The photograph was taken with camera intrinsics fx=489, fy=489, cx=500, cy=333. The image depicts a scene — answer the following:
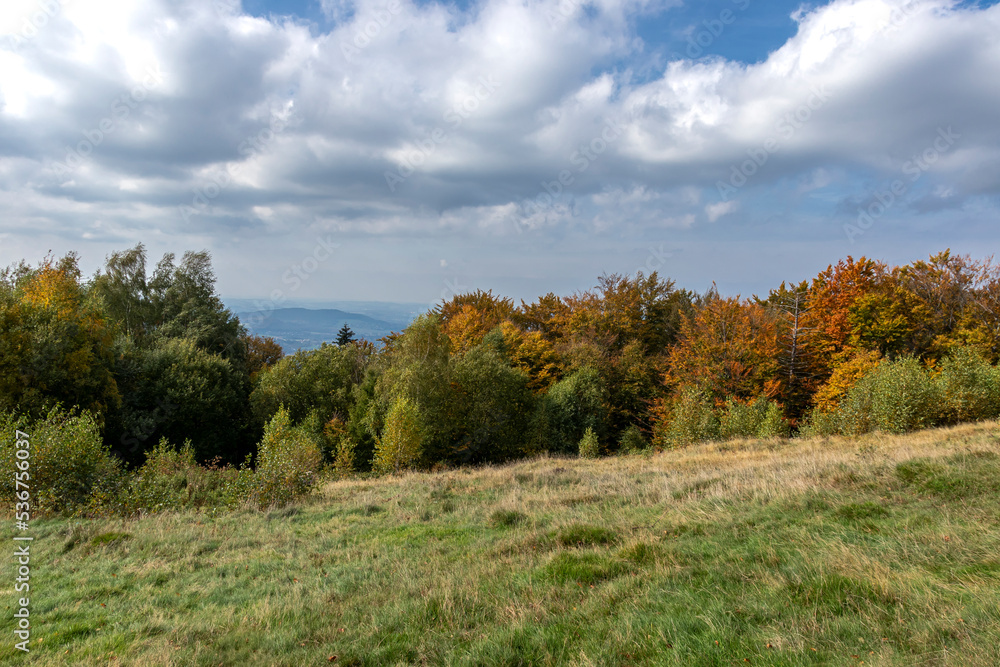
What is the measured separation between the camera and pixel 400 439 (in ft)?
93.4

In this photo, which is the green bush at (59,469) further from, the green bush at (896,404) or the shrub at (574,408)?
the green bush at (896,404)

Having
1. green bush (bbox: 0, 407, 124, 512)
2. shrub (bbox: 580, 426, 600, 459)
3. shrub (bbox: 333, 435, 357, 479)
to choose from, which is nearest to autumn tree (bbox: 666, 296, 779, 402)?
shrub (bbox: 580, 426, 600, 459)

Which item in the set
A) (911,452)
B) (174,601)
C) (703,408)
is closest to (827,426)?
(703,408)

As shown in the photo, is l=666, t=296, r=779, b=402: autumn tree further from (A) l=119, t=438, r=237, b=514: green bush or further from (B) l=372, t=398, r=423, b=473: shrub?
(A) l=119, t=438, r=237, b=514: green bush

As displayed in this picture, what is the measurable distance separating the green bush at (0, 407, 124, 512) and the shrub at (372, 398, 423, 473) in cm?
1468

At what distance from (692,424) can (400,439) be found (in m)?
18.6

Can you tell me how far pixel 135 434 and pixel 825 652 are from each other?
4183 cm

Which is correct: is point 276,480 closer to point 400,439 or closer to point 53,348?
point 400,439

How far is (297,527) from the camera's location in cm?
1141

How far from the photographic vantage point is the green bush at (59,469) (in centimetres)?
1326

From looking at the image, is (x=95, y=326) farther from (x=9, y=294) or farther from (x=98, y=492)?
(x=98, y=492)

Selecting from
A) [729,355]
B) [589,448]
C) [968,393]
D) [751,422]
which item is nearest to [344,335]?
[589,448]

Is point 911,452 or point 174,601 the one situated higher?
point 911,452

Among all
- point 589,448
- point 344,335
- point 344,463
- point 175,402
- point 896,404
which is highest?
point 344,335
